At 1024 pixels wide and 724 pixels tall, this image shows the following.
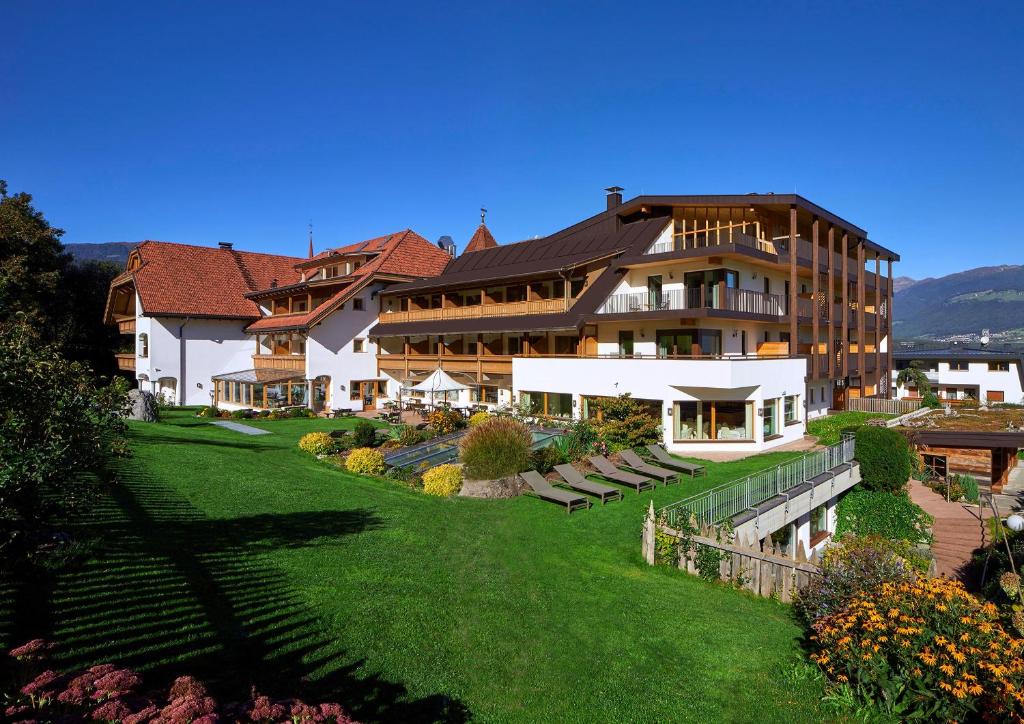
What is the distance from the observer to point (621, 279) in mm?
29500

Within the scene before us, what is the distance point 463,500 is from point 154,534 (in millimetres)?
8383

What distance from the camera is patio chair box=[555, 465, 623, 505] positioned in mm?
16811

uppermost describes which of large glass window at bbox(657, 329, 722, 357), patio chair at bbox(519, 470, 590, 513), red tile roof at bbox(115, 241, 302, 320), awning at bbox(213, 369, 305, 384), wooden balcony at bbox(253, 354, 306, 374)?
red tile roof at bbox(115, 241, 302, 320)

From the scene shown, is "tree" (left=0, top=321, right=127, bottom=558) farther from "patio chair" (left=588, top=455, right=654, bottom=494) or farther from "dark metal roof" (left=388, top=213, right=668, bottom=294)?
"dark metal roof" (left=388, top=213, right=668, bottom=294)

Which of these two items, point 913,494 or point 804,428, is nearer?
point 913,494

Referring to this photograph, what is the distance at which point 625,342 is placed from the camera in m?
29.1

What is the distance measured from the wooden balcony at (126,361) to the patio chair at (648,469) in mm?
40596

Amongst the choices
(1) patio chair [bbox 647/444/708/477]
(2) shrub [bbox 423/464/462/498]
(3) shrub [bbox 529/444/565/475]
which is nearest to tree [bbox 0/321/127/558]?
(2) shrub [bbox 423/464/462/498]

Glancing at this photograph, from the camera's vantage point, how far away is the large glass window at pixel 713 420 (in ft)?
81.5

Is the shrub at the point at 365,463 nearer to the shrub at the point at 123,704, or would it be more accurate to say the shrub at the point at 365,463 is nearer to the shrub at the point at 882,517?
the shrub at the point at 123,704

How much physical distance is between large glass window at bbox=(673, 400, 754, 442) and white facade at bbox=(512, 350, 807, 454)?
14 centimetres

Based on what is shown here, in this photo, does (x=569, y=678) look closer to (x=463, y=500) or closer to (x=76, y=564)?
(x=76, y=564)

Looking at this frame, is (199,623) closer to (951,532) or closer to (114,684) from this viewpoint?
(114,684)

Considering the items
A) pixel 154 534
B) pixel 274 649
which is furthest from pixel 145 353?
pixel 274 649
